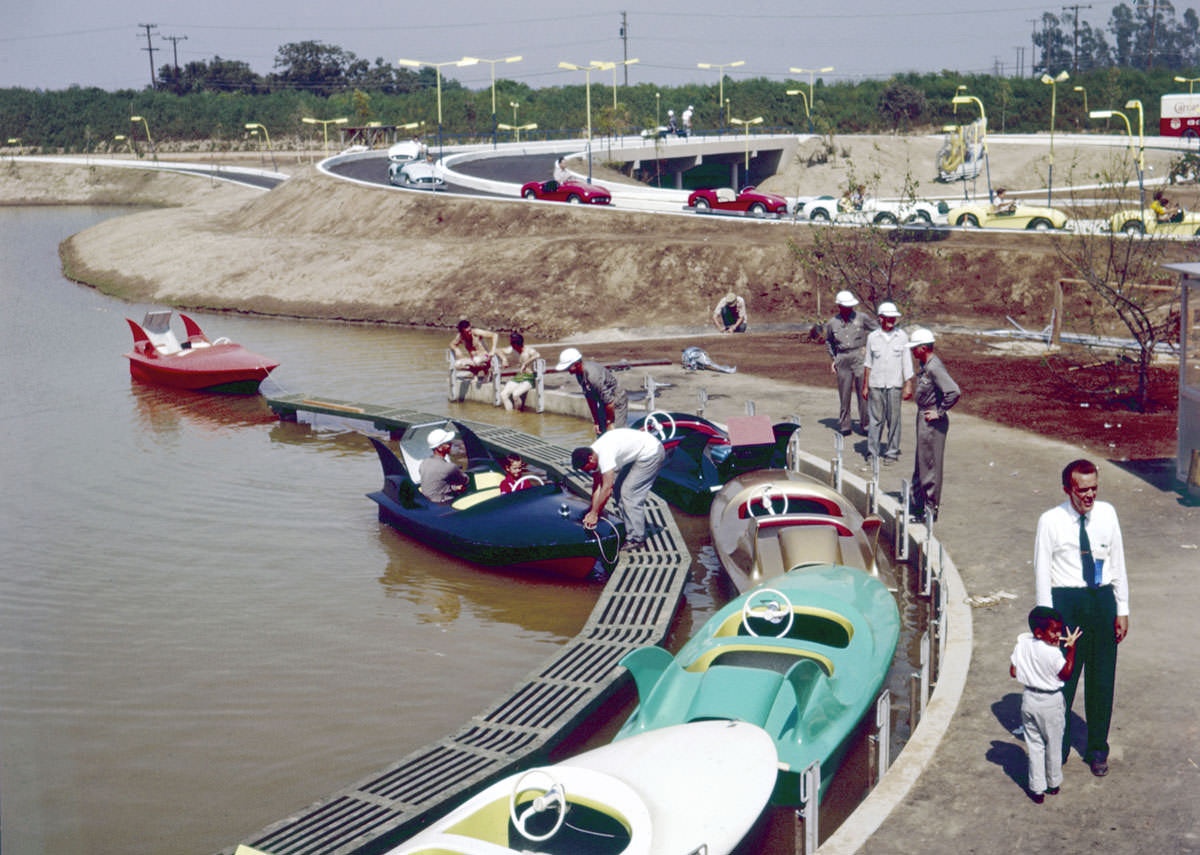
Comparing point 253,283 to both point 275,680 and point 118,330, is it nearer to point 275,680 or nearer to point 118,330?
point 118,330

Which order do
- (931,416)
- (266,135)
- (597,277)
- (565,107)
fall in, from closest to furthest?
(931,416) → (597,277) → (266,135) → (565,107)

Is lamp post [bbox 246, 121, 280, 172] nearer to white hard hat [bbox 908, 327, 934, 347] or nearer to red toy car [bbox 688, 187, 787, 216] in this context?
red toy car [bbox 688, 187, 787, 216]

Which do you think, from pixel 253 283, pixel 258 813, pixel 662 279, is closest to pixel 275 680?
pixel 258 813

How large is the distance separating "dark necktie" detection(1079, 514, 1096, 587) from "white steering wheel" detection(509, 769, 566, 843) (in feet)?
11.5

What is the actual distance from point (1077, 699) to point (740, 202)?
35.5 metres

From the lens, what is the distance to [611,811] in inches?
261

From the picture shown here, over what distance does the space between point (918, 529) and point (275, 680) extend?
6.87m

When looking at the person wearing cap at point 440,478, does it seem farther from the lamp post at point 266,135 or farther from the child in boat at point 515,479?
the lamp post at point 266,135

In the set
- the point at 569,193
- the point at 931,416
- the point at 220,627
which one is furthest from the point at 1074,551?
the point at 569,193

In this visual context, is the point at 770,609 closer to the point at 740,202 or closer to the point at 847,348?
the point at 847,348

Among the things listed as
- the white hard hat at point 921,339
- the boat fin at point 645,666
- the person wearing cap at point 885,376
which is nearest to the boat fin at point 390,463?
the person wearing cap at point 885,376

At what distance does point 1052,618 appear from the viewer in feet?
23.4

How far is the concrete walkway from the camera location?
6.95 metres

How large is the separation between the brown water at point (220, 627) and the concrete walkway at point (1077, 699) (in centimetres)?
122
